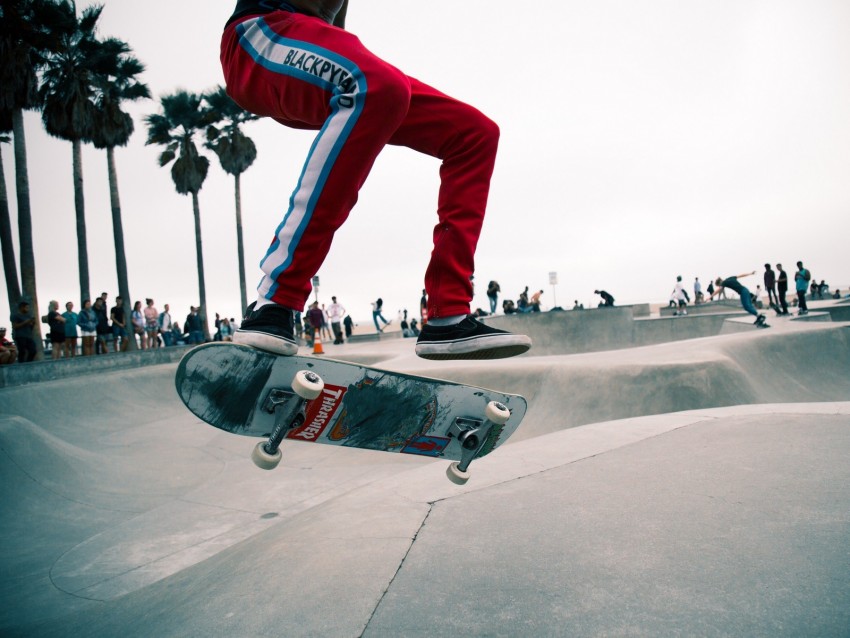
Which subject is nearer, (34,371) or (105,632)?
(105,632)

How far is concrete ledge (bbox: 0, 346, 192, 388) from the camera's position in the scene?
9.78 m

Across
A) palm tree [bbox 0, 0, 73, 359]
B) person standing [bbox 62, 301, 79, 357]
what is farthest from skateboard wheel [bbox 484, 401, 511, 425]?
palm tree [bbox 0, 0, 73, 359]

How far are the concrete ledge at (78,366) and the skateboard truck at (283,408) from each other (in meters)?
10.4

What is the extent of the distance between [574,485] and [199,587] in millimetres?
1685

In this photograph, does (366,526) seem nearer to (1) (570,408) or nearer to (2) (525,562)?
(2) (525,562)

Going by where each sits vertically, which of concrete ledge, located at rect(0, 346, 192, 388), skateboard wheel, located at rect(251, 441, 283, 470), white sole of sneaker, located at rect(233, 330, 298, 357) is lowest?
concrete ledge, located at rect(0, 346, 192, 388)

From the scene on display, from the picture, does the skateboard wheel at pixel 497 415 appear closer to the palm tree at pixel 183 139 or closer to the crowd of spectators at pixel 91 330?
the crowd of spectators at pixel 91 330

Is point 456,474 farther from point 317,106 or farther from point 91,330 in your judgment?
point 91,330

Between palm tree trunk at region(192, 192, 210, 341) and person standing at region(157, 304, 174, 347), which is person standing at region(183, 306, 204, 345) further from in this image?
palm tree trunk at region(192, 192, 210, 341)

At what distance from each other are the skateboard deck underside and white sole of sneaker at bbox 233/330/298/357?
0.14 ft

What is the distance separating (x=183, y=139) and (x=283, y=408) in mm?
27617

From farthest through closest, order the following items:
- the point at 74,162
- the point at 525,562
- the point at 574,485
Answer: the point at 74,162 → the point at 574,485 → the point at 525,562

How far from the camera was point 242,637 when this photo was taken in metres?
1.51

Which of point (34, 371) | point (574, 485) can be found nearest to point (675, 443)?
point (574, 485)
